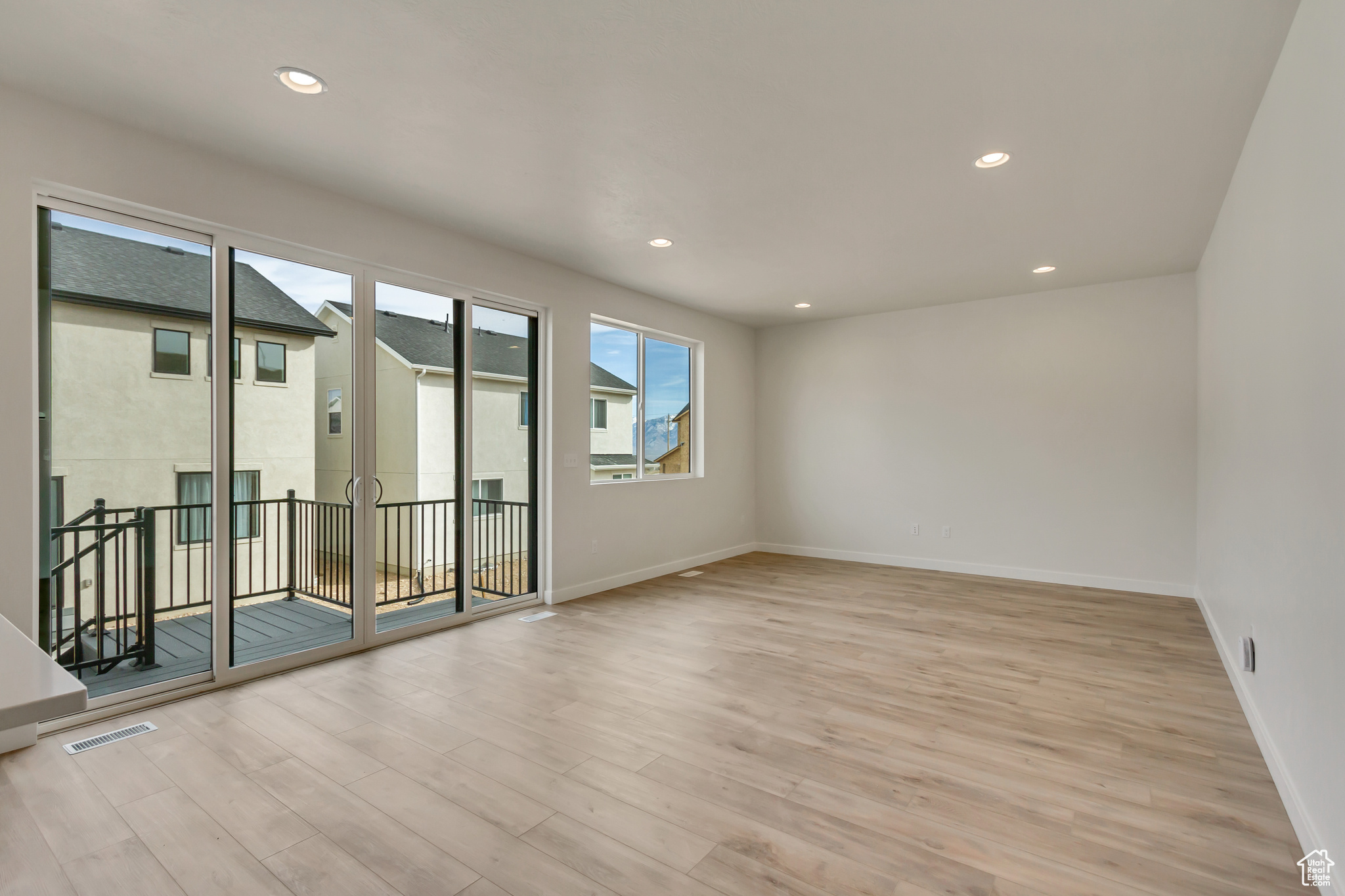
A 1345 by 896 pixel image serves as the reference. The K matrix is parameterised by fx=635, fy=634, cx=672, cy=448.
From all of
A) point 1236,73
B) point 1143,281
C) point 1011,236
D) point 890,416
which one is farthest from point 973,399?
point 1236,73

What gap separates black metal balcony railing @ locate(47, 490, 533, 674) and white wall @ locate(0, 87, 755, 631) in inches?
9.7

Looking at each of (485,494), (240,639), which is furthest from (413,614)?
(240,639)

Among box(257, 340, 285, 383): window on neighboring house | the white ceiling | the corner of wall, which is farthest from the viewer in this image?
box(257, 340, 285, 383): window on neighboring house

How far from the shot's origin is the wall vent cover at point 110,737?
2600 millimetres

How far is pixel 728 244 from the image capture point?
14.9 feet

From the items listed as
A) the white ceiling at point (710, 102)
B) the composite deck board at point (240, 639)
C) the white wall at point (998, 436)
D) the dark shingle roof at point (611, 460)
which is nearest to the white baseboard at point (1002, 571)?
the white wall at point (998, 436)

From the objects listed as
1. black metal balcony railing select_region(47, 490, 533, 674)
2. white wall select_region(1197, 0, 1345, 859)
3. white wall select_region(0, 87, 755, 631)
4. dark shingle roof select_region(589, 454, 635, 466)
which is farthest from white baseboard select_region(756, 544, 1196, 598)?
Result: black metal balcony railing select_region(47, 490, 533, 674)

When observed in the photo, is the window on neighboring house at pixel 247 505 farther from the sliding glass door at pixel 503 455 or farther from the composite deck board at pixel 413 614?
the sliding glass door at pixel 503 455

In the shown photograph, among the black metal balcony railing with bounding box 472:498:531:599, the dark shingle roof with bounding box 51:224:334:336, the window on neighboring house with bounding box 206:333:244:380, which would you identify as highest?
the dark shingle roof with bounding box 51:224:334:336

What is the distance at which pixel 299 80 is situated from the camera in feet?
8.25

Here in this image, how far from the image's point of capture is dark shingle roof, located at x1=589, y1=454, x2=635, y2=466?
18.4 ft

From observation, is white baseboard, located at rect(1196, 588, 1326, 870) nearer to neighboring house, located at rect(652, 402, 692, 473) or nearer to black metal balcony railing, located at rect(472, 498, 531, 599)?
black metal balcony railing, located at rect(472, 498, 531, 599)

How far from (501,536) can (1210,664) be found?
15.0 feet

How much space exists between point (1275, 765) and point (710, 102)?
11.0ft
